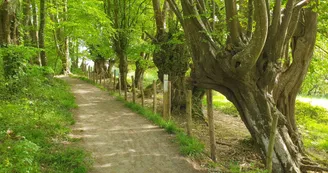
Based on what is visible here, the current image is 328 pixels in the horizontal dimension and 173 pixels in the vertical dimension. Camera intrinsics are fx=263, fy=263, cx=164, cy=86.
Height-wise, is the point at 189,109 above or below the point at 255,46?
below

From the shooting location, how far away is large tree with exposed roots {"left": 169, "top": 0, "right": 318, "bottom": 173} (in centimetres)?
545

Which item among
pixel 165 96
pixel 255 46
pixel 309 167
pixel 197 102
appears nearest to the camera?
pixel 255 46

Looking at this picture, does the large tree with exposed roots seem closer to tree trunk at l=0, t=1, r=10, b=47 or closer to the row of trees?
the row of trees

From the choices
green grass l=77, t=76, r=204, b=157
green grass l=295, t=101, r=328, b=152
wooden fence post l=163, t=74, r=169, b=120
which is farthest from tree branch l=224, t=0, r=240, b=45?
green grass l=295, t=101, r=328, b=152

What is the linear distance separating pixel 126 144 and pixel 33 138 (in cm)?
223

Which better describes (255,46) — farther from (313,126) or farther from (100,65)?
(100,65)

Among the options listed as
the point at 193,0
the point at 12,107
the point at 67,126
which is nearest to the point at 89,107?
the point at 67,126

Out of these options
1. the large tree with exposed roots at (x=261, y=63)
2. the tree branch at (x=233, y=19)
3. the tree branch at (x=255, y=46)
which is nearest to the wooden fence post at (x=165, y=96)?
the large tree with exposed roots at (x=261, y=63)

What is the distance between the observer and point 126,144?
694cm

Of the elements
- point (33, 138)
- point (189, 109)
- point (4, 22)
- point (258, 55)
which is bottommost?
point (33, 138)

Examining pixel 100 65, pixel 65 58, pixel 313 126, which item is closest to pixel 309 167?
pixel 313 126

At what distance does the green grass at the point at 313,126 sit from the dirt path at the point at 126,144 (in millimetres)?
5845

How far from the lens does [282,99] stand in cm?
676

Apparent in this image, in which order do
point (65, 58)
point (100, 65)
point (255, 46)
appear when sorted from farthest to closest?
point (65, 58) → point (100, 65) → point (255, 46)
